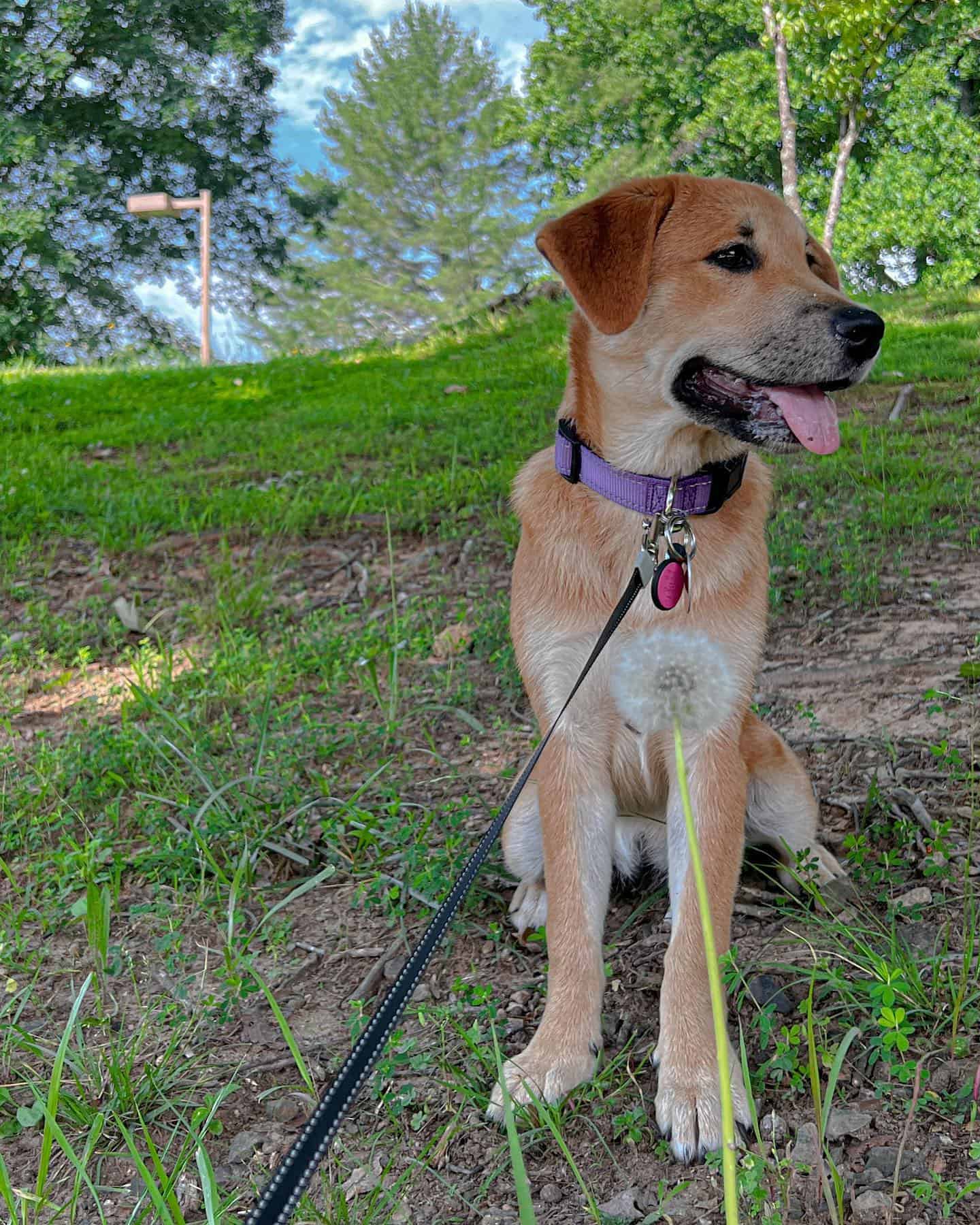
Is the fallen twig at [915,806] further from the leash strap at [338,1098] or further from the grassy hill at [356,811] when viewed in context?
the leash strap at [338,1098]

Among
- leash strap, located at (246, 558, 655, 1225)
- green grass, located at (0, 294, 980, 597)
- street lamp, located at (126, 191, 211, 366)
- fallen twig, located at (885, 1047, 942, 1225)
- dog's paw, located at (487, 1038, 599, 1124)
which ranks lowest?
dog's paw, located at (487, 1038, 599, 1124)

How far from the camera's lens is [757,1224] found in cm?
167

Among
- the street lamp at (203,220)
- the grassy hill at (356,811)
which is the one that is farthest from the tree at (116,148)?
the grassy hill at (356,811)

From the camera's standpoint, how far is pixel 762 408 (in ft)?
7.63

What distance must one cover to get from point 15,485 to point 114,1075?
5.31 m

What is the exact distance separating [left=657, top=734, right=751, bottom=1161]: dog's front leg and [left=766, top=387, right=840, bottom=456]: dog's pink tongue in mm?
673

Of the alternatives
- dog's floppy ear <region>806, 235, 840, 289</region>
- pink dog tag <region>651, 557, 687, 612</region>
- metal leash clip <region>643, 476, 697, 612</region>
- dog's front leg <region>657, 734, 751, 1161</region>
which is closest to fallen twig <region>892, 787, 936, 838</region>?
dog's front leg <region>657, 734, 751, 1161</region>

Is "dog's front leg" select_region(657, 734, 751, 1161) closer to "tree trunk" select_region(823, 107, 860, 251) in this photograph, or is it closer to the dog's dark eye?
the dog's dark eye

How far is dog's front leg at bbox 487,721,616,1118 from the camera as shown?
2.12m

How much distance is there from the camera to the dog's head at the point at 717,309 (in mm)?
2299

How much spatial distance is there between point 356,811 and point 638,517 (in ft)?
4.01

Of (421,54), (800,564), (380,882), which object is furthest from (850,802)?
(421,54)

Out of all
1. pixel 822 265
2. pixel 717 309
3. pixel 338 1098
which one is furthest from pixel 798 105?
pixel 338 1098

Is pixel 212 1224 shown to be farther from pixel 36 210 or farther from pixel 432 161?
pixel 432 161
